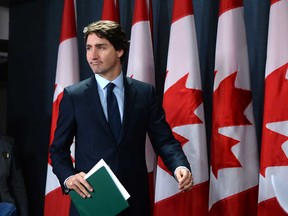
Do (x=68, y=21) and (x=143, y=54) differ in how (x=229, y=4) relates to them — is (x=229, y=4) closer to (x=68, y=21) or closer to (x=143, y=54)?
(x=143, y=54)

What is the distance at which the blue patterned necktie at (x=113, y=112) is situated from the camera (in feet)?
6.24

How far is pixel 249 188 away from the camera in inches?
108

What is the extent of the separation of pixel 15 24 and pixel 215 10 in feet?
5.15


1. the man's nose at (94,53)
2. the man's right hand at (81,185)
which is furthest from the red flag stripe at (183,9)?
the man's right hand at (81,185)

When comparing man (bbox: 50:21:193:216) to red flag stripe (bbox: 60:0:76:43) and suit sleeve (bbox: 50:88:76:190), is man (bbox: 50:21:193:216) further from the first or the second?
red flag stripe (bbox: 60:0:76:43)

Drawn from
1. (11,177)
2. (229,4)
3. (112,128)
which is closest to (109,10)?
(229,4)

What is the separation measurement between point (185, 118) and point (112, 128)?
3.18 feet

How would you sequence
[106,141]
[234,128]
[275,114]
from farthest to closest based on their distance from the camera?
1. [234,128]
2. [275,114]
3. [106,141]

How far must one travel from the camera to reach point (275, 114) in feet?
8.52

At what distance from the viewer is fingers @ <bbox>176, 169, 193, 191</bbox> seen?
1813mm

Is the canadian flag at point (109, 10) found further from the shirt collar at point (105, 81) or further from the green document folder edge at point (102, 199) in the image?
the green document folder edge at point (102, 199)

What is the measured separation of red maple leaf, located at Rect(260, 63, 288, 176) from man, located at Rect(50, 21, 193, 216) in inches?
29.9

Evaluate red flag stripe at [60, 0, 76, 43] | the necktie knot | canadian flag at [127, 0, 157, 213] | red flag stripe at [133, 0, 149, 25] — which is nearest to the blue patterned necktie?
the necktie knot

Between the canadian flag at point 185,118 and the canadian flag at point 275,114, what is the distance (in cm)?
34
